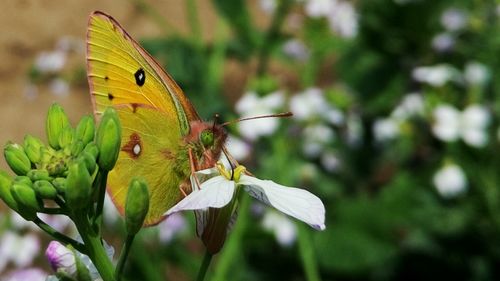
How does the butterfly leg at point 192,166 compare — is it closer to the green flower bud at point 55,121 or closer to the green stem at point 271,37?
the green flower bud at point 55,121

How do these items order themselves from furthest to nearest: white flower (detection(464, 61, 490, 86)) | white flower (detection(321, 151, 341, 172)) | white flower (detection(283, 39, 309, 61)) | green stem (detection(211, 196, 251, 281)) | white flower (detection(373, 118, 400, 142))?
1. white flower (detection(283, 39, 309, 61))
2. white flower (detection(321, 151, 341, 172))
3. white flower (detection(373, 118, 400, 142))
4. white flower (detection(464, 61, 490, 86))
5. green stem (detection(211, 196, 251, 281))

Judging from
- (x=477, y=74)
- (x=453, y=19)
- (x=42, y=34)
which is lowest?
(x=477, y=74)

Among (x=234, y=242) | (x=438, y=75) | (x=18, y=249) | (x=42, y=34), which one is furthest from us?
(x=42, y=34)

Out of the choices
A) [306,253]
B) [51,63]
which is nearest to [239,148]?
[306,253]

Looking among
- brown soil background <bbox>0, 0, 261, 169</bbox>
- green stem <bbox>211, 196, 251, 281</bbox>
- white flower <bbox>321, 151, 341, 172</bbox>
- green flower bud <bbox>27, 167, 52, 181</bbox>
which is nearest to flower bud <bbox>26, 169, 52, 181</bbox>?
green flower bud <bbox>27, 167, 52, 181</bbox>

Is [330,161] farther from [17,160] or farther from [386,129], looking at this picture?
[17,160]

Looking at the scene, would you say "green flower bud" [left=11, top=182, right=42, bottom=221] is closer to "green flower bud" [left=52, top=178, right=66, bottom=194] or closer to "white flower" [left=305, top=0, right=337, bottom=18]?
"green flower bud" [left=52, top=178, right=66, bottom=194]
